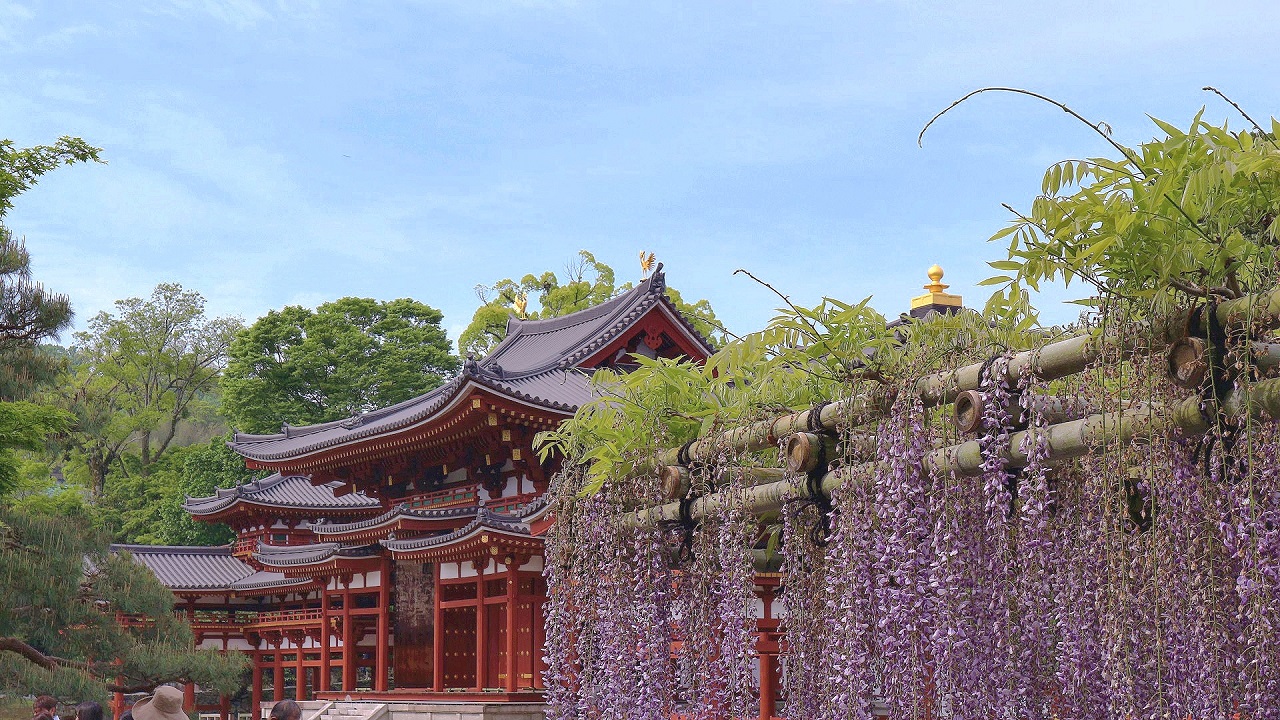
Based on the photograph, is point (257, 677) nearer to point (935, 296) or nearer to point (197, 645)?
point (197, 645)

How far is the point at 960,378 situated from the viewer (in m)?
3.72

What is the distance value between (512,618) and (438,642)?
216 cm

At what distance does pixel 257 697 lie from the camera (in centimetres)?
2608

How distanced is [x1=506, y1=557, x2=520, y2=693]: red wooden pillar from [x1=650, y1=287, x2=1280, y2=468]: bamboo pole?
11.8m

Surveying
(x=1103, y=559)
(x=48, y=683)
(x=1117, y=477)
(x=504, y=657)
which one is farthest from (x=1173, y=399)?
(x=504, y=657)

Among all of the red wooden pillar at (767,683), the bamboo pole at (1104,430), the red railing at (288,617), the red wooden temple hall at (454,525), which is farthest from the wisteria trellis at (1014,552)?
the red railing at (288,617)

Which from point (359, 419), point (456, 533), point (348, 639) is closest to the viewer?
point (456, 533)

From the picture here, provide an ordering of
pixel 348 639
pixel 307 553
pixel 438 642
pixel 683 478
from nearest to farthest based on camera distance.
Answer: pixel 683 478
pixel 438 642
pixel 348 639
pixel 307 553

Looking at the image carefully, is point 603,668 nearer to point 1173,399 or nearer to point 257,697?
point 1173,399

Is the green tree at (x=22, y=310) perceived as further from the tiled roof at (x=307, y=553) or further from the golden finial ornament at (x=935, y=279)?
the golden finial ornament at (x=935, y=279)

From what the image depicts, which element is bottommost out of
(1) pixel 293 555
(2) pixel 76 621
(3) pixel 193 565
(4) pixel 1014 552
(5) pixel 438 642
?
(5) pixel 438 642

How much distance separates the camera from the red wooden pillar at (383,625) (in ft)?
65.1

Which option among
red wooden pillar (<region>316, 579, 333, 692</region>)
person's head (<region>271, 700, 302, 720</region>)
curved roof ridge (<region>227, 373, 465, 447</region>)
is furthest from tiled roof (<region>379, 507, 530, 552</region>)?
person's head (<region>271, 700, 302, 720</region>)

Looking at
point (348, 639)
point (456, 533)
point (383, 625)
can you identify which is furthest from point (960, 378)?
point (348, 639)
